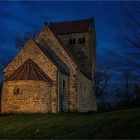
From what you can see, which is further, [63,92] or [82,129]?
[63,92]

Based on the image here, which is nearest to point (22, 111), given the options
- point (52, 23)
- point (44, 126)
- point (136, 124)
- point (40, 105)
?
point (40, 105)

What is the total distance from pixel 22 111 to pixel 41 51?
6.97 meters

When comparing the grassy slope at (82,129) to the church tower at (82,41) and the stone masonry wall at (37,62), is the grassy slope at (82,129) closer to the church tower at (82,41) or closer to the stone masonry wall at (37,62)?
the stone masonry wall at (37,62)

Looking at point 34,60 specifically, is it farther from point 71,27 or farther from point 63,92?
point 71,27

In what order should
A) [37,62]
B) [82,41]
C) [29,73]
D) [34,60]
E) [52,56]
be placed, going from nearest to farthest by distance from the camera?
[29,73]
[37,62]
[34,60]
[52,56]
[82,41]

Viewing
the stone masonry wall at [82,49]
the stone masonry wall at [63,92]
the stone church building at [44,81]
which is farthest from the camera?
the stone masonry wall at [82,49]

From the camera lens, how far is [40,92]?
1287 inches

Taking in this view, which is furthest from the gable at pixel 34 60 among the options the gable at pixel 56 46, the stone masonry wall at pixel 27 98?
the gable at pixel 56 46

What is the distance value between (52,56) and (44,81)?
5158 millimetres

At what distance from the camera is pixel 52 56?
3766cm

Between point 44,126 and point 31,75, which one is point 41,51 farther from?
point 44,126

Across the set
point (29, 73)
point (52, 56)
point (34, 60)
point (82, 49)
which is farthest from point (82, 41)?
point (29, 73)

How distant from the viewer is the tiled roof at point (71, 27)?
47.9 metres

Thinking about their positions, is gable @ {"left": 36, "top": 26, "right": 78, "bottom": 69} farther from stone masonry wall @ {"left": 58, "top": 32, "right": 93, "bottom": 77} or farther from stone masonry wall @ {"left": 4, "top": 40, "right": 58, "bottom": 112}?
stone masonry wall @ {"left": 58, "top": 32, "right": 93, "bottom": 77}
